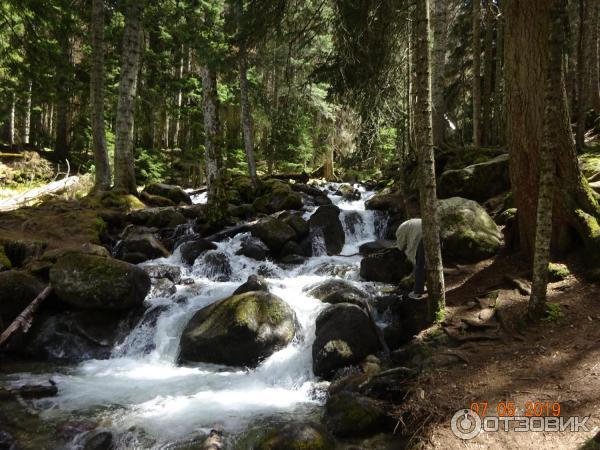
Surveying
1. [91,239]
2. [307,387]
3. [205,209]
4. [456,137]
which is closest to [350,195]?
[205,209]

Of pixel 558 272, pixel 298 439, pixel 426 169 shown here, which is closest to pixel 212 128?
pixel 426 169

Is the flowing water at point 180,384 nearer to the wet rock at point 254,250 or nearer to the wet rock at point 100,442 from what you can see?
the wet rock at point 100,442

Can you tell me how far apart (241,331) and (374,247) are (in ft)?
19.5

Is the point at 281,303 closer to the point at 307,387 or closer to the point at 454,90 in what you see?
the point at 307,387

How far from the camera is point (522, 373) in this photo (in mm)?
4828

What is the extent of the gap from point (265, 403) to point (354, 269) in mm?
5276

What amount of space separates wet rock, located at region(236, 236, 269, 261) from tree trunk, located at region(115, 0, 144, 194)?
560cm

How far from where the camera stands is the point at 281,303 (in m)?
7.97

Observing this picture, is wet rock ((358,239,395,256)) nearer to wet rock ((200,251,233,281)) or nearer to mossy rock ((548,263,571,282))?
wet rock ((200,251,233,281))

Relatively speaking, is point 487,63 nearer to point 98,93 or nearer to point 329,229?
point 329,229

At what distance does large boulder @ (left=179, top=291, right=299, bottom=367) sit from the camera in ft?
23.8

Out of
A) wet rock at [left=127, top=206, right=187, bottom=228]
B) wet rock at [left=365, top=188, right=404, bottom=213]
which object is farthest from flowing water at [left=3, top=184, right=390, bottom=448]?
wet rock at [left=365, top=188, right=404, bottom=213]

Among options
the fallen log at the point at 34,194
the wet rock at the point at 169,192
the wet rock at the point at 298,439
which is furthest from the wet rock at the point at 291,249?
the fallen log at the point at 34,194

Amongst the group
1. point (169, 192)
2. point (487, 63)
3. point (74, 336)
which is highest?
point (487, 63)
